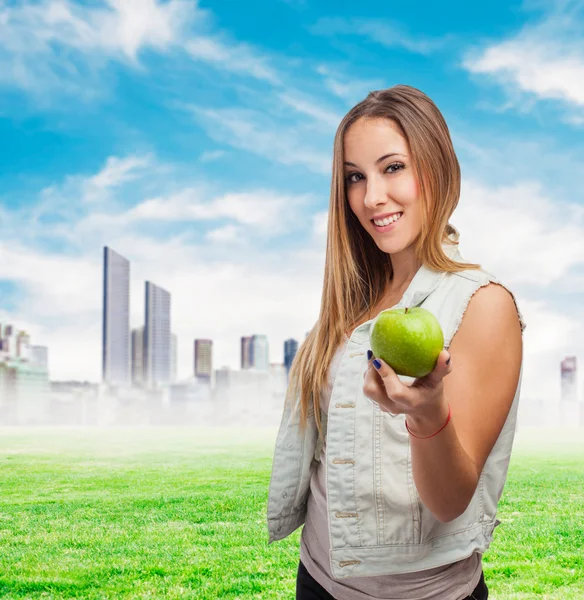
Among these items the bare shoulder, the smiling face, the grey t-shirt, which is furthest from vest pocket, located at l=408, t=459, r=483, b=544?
the smiling face

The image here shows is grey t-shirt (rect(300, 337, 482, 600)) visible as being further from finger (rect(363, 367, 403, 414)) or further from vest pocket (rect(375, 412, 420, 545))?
finger (rect(363, 367, 403, 414))

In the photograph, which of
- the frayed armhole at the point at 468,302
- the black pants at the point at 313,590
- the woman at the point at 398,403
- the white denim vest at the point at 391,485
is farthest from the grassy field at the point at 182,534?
the frayed armhole at the point at 468,302

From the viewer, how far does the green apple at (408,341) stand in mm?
1476

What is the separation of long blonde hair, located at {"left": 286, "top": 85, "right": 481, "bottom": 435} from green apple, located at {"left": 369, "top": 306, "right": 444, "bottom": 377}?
447 millimetres

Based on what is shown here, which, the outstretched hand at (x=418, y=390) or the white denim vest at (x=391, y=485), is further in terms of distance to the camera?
the white denim vest at (x=391, y=485)

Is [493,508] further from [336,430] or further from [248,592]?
[248,592]

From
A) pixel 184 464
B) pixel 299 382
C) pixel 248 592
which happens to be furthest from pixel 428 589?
pixel 184 464

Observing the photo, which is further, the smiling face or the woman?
the smiling face

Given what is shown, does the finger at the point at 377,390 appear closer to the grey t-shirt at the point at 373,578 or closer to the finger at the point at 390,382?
the finger at the point at 390,382

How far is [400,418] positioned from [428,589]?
1.49 ft

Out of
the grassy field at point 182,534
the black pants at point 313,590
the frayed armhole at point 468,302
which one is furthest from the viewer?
the grassy field at point 182,534

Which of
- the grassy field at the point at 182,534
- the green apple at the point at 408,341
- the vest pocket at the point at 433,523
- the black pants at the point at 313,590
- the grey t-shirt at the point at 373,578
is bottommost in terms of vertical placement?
the grassy field at the point at 182,534

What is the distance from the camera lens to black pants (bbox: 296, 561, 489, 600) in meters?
1.98

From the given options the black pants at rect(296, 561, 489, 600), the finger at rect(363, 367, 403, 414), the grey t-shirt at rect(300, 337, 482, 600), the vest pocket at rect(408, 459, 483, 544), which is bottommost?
the black pants at rect(296, 561, 489, 600)
